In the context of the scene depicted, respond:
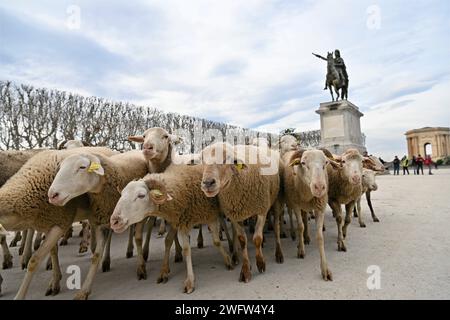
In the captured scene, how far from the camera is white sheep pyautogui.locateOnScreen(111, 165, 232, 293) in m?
3.25

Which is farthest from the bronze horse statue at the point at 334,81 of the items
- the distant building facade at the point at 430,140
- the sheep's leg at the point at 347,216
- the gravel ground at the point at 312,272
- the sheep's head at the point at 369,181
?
the distant building facade at the point at 430,140

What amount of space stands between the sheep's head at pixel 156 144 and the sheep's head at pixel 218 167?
3.46 ft

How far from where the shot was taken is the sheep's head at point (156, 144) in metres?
4.32

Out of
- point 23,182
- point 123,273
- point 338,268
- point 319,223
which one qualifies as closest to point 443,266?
point 338,268

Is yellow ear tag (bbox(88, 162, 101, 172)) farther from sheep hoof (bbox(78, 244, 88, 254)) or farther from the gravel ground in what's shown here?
sheep hoof (bbox(78, 244, 88, 254))

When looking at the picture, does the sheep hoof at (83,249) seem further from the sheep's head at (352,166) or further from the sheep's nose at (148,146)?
the sheep's head at (352,166)

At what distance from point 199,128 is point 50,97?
11.8 meters

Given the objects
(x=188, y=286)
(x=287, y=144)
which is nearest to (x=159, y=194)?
(x=188, y=286)

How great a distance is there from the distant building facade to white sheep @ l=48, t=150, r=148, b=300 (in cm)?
5937

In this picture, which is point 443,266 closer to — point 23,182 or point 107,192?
point 107,192

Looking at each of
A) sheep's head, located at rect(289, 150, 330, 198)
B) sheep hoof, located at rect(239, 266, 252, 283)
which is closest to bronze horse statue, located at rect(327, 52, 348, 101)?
sheep's head, located at rect(289, 150, 330, 198)

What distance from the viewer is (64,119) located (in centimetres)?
1967
